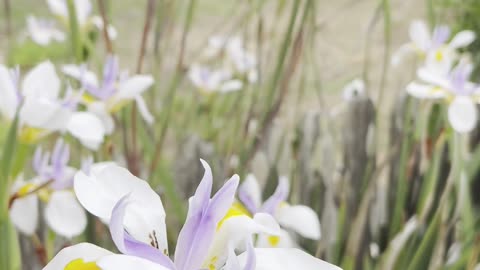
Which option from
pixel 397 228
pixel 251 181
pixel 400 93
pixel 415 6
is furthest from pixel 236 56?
pixel 415 6

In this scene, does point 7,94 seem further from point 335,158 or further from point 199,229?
point 335,158

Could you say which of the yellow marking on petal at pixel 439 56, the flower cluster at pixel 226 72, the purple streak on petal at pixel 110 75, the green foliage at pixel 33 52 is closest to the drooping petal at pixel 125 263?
the purple streak on petal at pixel 110 75

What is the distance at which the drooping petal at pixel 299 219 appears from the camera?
0.54 meters

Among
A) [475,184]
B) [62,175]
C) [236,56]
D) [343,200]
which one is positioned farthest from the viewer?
[236,56]

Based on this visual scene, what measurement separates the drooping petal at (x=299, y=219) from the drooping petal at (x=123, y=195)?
0.84 ft

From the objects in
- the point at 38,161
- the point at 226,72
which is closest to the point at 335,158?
the point at 38,161

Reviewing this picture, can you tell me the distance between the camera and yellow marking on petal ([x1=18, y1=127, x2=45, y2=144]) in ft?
1.48

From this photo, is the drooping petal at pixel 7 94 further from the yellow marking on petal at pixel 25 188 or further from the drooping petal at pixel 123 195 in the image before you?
the drooping petal at pixel 123 195

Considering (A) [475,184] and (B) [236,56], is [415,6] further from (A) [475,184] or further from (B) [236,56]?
(A) [475,184]

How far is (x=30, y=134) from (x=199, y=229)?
216mm

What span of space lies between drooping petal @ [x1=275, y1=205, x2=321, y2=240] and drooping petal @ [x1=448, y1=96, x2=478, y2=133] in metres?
0.15

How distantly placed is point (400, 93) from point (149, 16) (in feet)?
1.49

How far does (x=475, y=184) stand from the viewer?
0.89m

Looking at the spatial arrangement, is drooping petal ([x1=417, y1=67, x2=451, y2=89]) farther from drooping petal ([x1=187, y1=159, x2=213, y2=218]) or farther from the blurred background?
drooping petal ([x1=187, y1=159, x2=213, y2=218])
